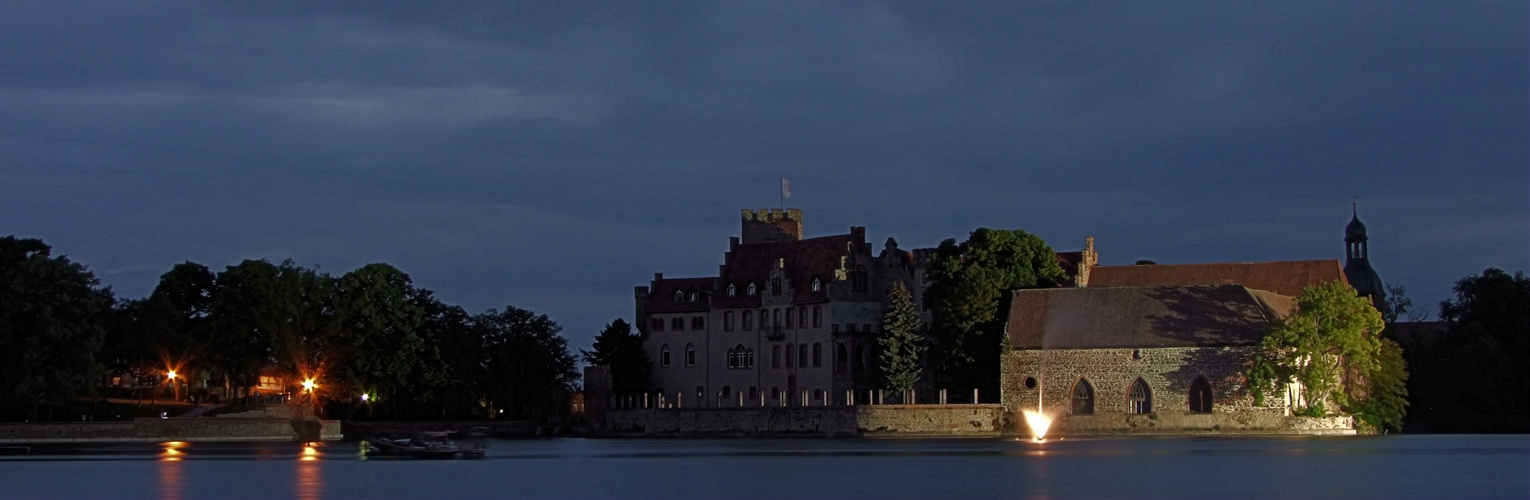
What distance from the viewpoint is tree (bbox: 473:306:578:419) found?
3871 inches

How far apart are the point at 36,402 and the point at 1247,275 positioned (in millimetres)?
51498

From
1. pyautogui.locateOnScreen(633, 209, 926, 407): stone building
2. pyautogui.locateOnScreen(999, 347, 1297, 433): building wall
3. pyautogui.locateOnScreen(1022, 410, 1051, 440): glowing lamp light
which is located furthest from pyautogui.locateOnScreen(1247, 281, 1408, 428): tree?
pyautogui.locateOnScreen(633, 209, 926, 407): stone building

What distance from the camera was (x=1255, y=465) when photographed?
2126 inches

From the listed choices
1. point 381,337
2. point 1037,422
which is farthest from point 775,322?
point 1037,422

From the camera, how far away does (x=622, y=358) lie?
3915 inches

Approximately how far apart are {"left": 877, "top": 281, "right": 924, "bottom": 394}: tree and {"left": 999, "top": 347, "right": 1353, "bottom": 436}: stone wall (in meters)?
7.89

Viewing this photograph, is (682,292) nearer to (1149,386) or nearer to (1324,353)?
(1149,386)

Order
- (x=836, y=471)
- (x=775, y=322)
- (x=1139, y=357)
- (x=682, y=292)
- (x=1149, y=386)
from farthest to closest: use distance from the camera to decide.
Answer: (x=682, y=292) → (x=775, y=322) → (x=1139, y=357) → (x=1149, y=386) → (x=836, y=471)

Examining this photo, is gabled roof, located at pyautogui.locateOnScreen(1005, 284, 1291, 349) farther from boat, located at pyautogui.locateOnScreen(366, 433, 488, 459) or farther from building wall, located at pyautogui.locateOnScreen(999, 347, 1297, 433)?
boat, located at pyautogui.locateOnScreen(366, 433, 488, 459)

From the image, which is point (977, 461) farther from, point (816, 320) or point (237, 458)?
point (816, 320)

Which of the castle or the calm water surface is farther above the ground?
the castle

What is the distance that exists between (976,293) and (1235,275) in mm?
15774

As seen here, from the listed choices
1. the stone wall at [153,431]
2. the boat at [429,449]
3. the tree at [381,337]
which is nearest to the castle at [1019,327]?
the tree at [381,337]

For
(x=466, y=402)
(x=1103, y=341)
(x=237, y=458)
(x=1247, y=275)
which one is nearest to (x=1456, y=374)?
(x=1247, y=275)
